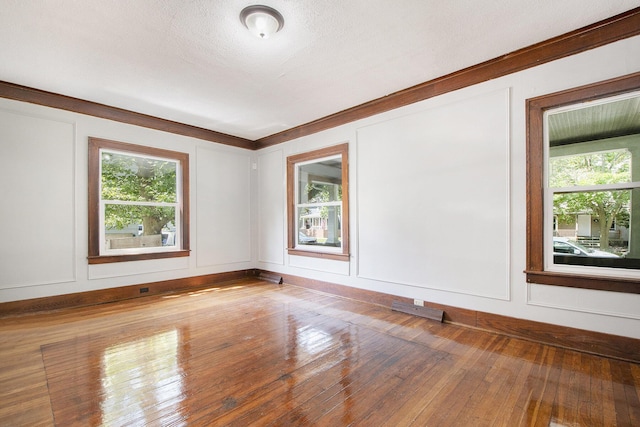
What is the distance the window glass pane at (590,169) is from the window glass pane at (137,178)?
538cm

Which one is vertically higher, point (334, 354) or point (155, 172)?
point (155, 172)

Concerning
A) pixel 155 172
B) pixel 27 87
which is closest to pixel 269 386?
pixel 155 172

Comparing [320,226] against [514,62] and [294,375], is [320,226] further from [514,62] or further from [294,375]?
[514,62]

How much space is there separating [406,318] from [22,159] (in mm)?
5188

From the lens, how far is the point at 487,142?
318cm

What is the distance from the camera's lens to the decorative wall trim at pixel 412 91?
2549 millimetres

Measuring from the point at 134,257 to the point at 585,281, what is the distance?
18.4ft

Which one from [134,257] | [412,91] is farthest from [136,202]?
[412,91]

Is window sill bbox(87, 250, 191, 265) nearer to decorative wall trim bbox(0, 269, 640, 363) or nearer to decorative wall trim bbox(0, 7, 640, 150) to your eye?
decorative wall trim bbox(0, 269, 640, 363)

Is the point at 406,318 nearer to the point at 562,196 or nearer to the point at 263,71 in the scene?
the point at 562,196

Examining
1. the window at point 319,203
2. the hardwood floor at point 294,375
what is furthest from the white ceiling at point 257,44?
the hardwood floor at point 294,375

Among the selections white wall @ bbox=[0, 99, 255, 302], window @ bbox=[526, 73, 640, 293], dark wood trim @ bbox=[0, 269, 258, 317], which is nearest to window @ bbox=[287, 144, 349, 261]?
dark wood trim @ bbox=[0, 269, 258, 317]

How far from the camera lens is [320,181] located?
16.8ft

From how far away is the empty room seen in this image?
2088 millimetres
